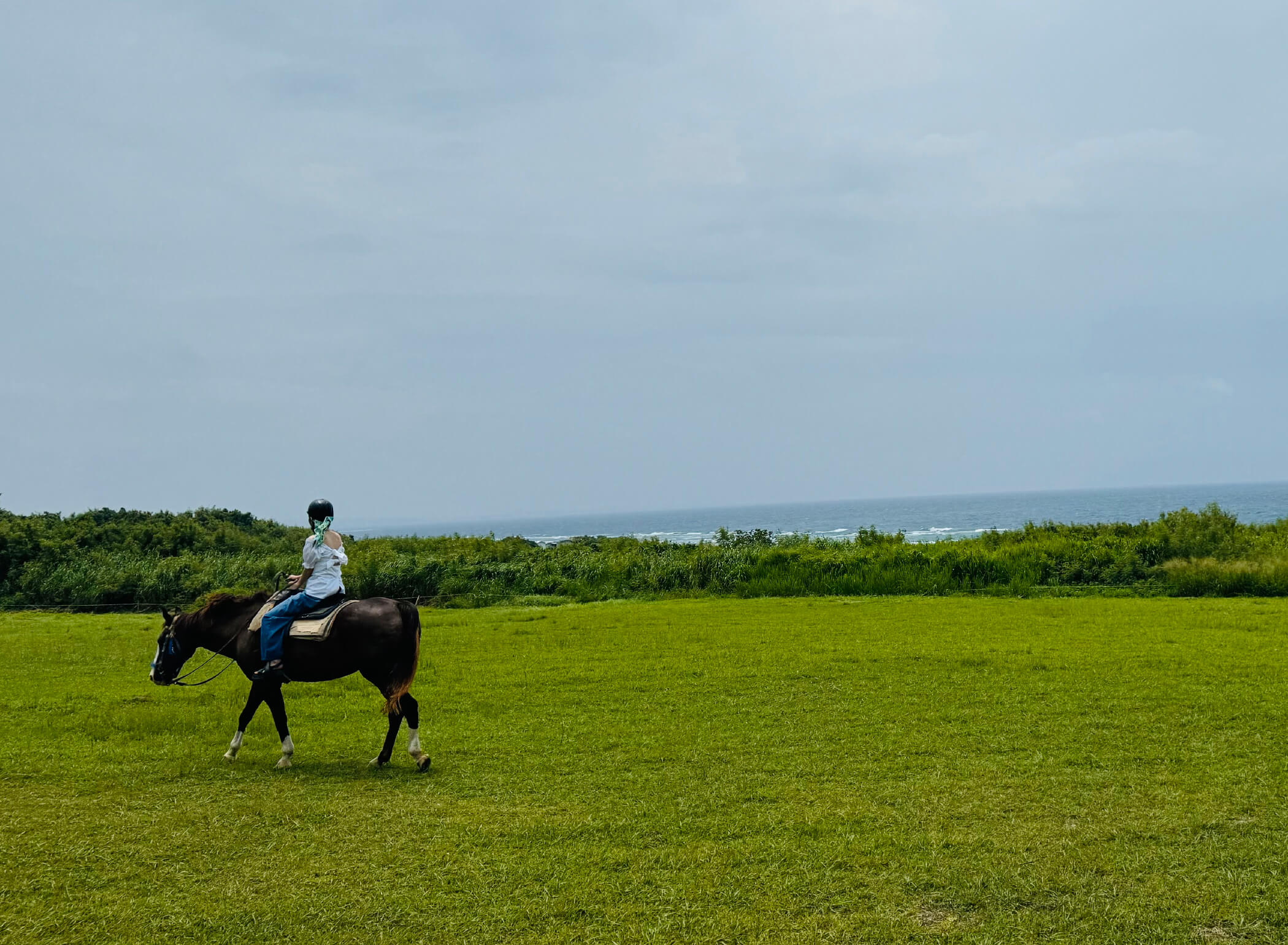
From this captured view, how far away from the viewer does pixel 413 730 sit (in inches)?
330

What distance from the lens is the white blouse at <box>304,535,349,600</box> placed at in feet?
28.1

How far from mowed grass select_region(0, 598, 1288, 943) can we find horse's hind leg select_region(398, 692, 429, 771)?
0.21 m

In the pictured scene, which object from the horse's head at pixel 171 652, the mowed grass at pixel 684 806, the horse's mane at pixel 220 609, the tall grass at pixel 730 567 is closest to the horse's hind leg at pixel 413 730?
the mowed grass at pixel 684 806

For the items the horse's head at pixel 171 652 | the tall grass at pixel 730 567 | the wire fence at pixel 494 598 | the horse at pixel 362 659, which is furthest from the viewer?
the tall grass at pixel 730 567

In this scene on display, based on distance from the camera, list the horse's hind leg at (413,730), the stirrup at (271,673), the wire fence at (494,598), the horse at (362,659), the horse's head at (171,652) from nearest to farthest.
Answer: the horse's hind leg at (413,730)
the horse at (362,659)
the stirrup at (271,673)
the horse's head at (171,652)
the wire fence at (494,598)

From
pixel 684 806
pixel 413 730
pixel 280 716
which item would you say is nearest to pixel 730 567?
pixel 413 730

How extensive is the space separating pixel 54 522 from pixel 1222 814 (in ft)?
130

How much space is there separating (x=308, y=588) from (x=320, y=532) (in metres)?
0.54

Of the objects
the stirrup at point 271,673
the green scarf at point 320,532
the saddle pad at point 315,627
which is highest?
the green scarf at point 320,532

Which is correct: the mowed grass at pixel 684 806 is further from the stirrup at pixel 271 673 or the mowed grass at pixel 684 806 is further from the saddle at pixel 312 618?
the saddle at pixel 312 618

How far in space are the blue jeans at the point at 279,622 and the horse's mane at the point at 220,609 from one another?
2.11 feet

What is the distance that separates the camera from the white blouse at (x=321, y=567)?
8.57 metres

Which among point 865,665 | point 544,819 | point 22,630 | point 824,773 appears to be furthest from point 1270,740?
point 22,630

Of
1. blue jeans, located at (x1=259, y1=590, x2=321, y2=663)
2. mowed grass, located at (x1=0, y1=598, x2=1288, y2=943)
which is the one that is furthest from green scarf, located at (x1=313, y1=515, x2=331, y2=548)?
mowed grass, located at (x1=0, y1=598, x2=1288, y2=943)
